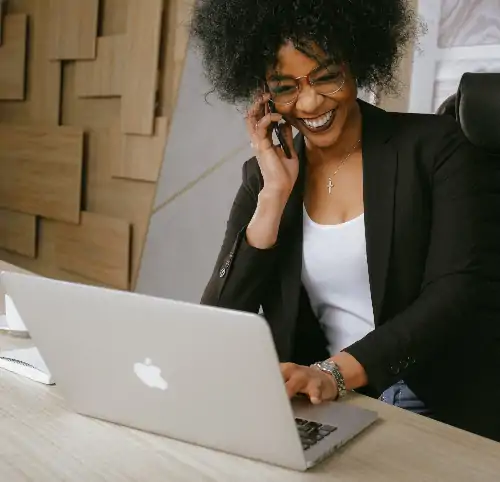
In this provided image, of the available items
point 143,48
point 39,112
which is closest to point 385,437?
point 143,48

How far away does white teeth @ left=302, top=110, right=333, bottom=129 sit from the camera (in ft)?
4.65

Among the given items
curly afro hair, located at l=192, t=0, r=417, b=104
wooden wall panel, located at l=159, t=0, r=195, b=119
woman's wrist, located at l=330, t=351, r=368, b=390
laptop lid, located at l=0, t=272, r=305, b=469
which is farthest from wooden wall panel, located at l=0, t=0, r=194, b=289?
laptop lid, located at l=0, t=272, r=305, b=469

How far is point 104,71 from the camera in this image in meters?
3.02

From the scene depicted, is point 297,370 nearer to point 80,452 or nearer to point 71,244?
point 80,452

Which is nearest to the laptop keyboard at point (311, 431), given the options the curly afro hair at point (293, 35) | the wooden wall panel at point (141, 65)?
the curly afro hair at point (293, 35)

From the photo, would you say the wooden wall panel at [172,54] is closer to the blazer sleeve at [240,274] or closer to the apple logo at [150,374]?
the blazer sleeve at [240,274]

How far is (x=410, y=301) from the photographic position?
56.2 inches

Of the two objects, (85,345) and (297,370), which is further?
(297,370)

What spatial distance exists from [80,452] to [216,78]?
0.95m

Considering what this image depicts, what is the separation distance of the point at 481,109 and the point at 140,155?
69.4 inches

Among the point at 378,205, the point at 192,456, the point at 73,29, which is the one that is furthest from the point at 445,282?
the point at 73,29

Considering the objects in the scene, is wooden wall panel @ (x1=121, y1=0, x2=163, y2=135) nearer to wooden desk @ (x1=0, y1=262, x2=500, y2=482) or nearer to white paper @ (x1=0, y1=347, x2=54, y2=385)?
white paper @ (x1=0, y1=347, x2=54, y2=385)

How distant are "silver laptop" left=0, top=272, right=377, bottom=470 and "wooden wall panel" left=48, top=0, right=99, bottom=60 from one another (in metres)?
2.34

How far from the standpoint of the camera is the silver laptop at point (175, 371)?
2.54 ft
